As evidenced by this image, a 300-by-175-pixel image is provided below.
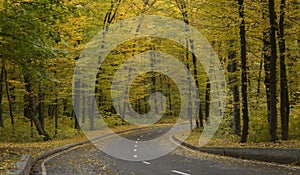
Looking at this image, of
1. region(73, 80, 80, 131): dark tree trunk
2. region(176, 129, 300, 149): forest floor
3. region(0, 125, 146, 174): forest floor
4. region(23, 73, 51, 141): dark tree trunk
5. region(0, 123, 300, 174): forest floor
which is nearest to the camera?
region(0, 125, 146, 174): forest floor

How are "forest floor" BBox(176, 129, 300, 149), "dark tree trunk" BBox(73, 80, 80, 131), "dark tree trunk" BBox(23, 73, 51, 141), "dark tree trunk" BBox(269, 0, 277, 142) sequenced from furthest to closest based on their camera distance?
"dark tree trunk" BBox(73, 80, 80, 131), "dark tree trunk" BBox(23, 73, 51, 141), "dark tree trunk" BBox(269, 0, 277, 142), "forest floor" BBox(176, 129, 300, 149)

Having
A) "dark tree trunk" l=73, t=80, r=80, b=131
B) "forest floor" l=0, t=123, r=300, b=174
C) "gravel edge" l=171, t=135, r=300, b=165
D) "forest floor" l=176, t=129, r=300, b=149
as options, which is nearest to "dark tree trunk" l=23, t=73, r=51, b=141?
"forest floor" l=0, t=123, r=300, b=174

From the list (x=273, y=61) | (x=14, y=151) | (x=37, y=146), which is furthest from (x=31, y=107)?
(x=273, y=61)

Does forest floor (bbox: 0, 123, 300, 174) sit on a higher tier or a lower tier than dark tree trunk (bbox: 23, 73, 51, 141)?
lower

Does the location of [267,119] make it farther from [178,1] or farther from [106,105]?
[106,105]

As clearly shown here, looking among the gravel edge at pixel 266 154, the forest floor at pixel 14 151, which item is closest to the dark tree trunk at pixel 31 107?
the forest floor at pixel 14 151

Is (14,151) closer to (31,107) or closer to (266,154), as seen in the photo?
(31,107)

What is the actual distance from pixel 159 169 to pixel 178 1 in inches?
972

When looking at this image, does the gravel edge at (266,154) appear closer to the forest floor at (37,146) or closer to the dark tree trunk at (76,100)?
the forest floor at (37,146)

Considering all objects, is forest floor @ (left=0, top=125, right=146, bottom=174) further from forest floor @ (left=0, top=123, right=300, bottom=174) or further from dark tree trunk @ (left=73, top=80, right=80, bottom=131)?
dark tree trunk @ (left=73, top=80, right=80, bottom=131)

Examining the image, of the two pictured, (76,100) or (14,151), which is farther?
(76,100)

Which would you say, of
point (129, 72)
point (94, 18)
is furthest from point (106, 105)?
point (94, 18)

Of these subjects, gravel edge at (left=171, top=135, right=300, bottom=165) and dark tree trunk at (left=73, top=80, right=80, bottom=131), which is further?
dark tree trunk at (left=73, top=80, right=80, bottom=131)

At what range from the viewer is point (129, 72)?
52.3 metres
